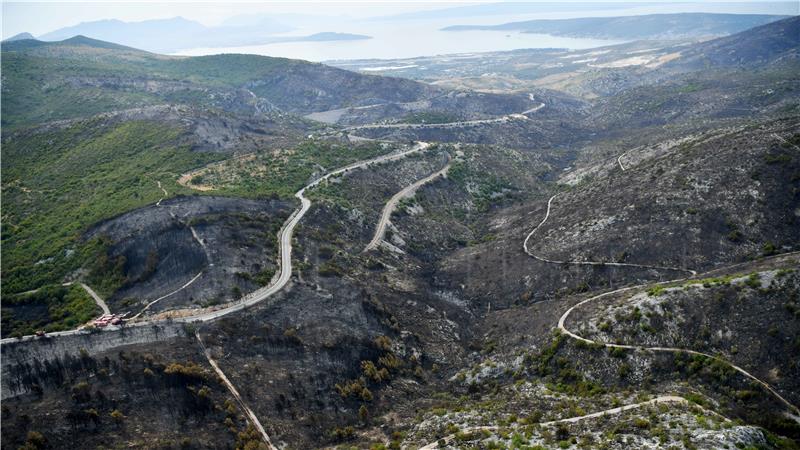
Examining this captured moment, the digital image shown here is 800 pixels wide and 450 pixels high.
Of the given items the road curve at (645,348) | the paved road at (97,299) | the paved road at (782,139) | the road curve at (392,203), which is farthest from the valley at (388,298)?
the road curve at (392,203)

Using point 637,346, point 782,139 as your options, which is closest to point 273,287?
point 637,346

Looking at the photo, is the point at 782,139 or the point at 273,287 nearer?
the point at 273,287

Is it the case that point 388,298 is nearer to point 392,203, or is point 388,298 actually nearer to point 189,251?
point 189,251

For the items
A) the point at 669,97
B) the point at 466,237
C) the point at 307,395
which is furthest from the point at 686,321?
the point at 669,97

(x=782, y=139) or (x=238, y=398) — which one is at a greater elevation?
(x=782, y=139)

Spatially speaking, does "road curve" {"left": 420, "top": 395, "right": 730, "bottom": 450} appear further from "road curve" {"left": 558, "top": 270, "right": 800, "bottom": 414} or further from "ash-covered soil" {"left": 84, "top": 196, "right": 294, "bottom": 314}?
"ash-covered soil" {"left": 84, "top": 196, "right": 294, "bottom": 314}

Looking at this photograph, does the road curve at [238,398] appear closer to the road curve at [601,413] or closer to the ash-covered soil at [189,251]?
the ash-covered soil at [189,251]
